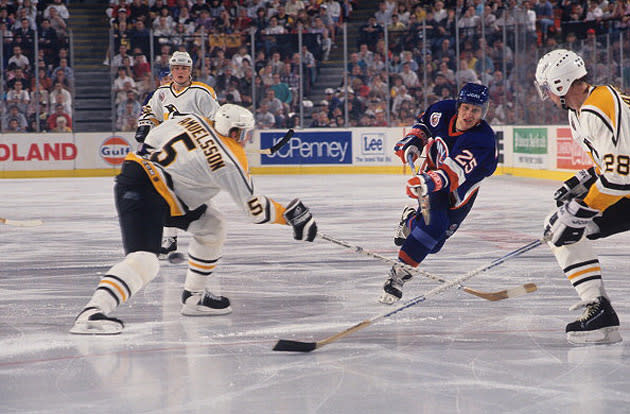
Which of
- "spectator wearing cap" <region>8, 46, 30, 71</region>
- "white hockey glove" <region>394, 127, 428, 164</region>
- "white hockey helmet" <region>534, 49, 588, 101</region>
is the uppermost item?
"spectator wearing cap" <region>8, 46, 30, 71</region>

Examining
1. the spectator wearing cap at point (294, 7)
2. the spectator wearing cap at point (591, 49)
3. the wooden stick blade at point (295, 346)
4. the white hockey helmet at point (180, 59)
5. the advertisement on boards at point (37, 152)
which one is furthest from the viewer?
the spectator wearing cap at point (294, 7)

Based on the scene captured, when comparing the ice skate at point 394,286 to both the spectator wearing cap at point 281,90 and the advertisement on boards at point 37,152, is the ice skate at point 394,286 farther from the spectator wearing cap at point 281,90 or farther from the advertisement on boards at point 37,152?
the advertisement on boards at point 37,152

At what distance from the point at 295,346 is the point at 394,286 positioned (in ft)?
3.87

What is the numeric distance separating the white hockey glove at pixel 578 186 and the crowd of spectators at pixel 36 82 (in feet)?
41.8

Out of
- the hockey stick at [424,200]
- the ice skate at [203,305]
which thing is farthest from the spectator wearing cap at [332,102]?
the ice skate at [203,305]

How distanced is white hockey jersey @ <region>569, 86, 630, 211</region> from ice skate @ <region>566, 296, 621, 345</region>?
0.45 m

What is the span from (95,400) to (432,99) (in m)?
13.1

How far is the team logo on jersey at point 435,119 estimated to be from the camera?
4.86m

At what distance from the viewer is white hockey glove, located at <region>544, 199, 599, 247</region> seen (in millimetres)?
3426

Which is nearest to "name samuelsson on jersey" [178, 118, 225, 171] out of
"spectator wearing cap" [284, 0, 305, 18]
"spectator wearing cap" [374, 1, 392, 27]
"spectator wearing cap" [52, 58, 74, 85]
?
"spectator wearing cap" [52, 58, 74, 85]

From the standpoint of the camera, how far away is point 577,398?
2877mm

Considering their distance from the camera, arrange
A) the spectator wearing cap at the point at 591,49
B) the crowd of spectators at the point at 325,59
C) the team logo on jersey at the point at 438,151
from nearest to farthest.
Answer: the team logo on jersey at the point at 438,151 → the spectator wearing cap at the point at 591,49 → the crowd of spectators at the point at 325,59

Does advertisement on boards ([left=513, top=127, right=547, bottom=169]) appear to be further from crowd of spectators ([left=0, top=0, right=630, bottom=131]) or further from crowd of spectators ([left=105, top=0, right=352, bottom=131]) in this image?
crowd of spectators ([left=105, top=0, right=352, bottom=131])

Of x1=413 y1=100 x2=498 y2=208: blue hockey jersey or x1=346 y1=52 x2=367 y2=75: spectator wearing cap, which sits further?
x1=346 y1=52 x2=367 y2=75: spectator wearing cap
